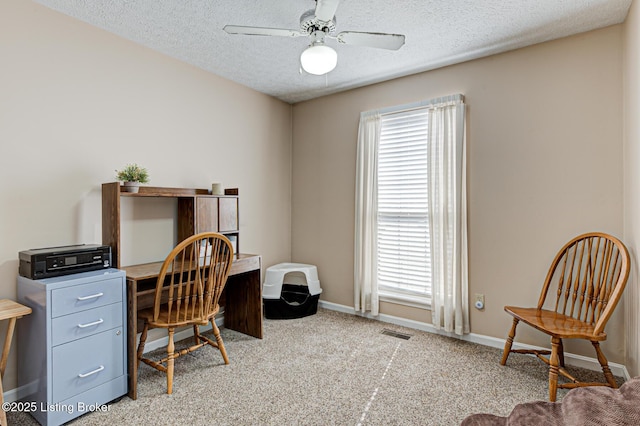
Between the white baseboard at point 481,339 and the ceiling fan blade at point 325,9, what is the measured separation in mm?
2754

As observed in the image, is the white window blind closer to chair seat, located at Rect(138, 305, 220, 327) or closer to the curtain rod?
the curtain rod

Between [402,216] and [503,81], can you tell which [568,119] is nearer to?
[503,81]

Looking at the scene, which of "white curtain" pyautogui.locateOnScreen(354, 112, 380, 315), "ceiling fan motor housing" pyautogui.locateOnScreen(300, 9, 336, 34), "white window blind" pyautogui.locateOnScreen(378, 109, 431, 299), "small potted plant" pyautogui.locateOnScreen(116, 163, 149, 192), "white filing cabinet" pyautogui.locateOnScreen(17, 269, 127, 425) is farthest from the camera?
"white curtain" pyautogui.locateOnScreen(354, 112, 380, 315)

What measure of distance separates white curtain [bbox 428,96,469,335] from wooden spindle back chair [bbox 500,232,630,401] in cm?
58

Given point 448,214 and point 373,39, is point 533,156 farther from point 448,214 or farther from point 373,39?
point 373,39

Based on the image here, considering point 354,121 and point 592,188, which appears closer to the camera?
point 592,188

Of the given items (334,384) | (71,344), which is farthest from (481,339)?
(71,344)

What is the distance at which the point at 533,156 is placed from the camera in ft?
8.88

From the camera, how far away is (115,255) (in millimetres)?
2334

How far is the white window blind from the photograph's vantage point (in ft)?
10.7

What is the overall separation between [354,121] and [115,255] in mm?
2635

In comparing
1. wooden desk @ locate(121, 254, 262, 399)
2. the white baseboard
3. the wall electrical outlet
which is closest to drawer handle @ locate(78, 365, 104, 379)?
wooden desk @ locate(121, 254, 262, 399)

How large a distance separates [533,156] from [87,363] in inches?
135

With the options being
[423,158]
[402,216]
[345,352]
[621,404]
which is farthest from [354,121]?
[621,404]
